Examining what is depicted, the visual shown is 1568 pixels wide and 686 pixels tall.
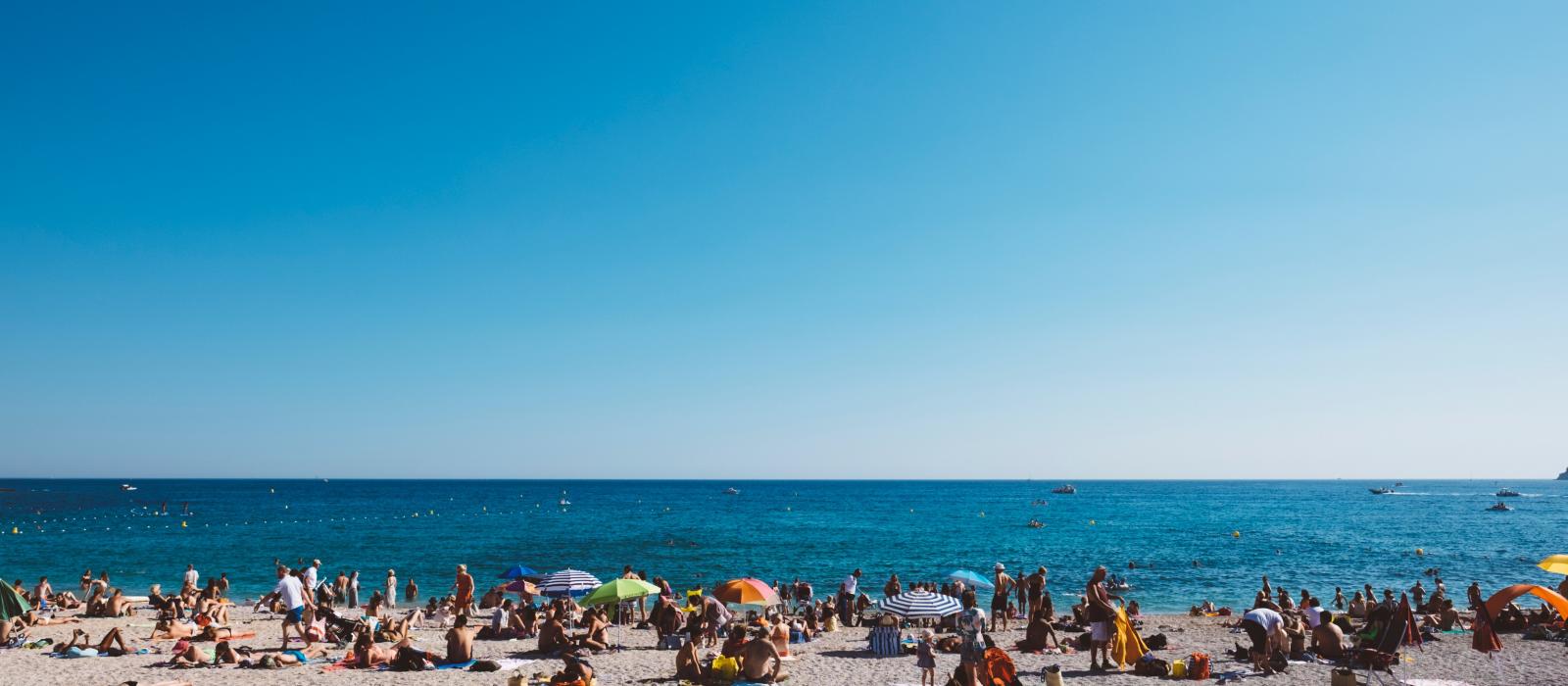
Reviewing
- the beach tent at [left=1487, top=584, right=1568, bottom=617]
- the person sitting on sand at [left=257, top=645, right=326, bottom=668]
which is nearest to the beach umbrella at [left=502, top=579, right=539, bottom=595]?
the person sitting on sand at [left=257, top=645, right=326, bottom=668]

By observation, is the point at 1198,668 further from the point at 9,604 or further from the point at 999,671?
the point at 9,604

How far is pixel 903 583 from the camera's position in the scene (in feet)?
131

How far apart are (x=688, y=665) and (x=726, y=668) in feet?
2.27

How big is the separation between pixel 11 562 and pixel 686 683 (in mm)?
53162

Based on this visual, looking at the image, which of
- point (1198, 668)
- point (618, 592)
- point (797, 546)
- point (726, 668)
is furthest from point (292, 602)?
point (797, 546)

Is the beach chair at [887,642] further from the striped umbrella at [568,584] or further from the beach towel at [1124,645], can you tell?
the striped umbrella at [568,584]

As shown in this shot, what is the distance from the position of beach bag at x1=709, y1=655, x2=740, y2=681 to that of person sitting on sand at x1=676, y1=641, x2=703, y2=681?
0.28m

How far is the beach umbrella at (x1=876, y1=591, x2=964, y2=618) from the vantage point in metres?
17.0

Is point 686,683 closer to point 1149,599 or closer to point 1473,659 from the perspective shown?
point 1473,659

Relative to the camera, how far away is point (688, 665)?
14930 mm

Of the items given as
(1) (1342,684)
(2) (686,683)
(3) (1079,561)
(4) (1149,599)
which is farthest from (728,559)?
(1) (1342,684)

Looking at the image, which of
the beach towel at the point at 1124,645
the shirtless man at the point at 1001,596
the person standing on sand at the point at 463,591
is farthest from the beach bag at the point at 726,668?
the shirtless man at the point at 1001,596

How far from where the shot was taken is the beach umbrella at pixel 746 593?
1830cm

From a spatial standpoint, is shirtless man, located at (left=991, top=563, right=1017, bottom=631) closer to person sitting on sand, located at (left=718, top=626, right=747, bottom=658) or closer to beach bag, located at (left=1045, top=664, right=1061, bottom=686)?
beach bag, located at (left=1045, top=664, right=1061, bottom=686)
